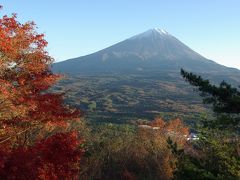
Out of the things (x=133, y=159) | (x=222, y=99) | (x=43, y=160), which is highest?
(x=222, y=99)

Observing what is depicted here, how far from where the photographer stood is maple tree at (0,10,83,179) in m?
21.9

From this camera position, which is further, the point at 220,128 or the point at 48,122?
the point at 48,122

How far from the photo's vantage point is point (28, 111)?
24.8m

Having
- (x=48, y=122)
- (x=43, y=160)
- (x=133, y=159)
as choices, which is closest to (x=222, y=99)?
(x=43, y=160)

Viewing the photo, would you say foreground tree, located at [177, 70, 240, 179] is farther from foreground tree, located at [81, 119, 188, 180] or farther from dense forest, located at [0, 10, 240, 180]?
foreground tree, located at [81, 119, 188, 180]

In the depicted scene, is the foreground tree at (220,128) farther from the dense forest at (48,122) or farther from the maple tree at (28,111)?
the maple tree at (28,111)

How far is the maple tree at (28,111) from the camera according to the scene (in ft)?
71.8

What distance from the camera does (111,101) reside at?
188375 millimetres

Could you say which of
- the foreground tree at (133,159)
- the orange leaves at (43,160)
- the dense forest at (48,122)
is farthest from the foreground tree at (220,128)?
the foreground tree at (133,159)

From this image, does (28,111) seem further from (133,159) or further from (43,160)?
(133,159)

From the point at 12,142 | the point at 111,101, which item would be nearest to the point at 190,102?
the point at 111,101

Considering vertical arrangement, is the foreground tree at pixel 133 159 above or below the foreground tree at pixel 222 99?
below

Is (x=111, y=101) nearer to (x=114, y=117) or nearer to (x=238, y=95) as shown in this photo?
(x=114, y=117)

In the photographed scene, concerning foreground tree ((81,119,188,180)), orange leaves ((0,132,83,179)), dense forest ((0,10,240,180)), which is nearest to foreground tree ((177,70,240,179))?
dense forest ((0,10,240,180))
